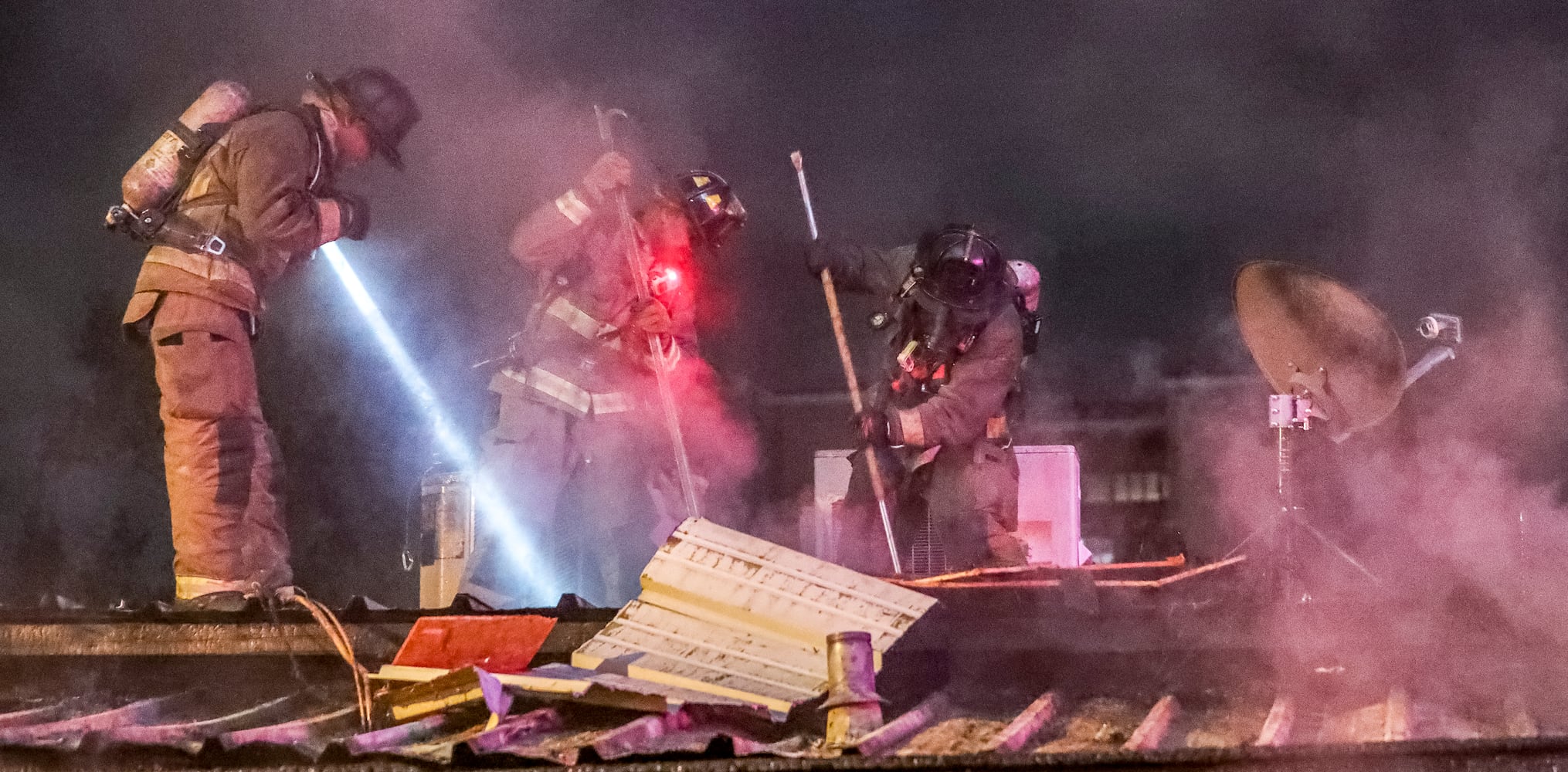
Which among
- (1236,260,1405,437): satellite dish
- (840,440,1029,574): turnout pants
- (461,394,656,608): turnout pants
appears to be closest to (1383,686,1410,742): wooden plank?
(1236,260,1405,437): satellite dish

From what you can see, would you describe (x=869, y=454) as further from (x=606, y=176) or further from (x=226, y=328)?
(x=226, y=328)

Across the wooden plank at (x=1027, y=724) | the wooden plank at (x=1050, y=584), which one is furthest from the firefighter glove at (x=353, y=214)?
the wooden plank at (x=1027, y=724)

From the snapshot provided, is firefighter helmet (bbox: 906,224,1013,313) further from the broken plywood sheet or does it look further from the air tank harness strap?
the air tank harness strap

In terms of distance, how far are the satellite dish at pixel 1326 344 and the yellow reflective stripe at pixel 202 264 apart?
12.3 feet

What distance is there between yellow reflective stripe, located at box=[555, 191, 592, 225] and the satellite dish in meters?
2.79

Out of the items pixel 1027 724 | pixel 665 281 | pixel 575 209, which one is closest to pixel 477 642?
pixel 1027 724

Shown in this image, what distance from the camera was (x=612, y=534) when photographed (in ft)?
19.0

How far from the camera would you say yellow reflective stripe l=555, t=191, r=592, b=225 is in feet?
18.6

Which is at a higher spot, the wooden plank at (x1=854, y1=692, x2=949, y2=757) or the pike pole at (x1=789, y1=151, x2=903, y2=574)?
the pike pole at (x1=789, y1=151, x2=903, y2=574)

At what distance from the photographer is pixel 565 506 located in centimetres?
590

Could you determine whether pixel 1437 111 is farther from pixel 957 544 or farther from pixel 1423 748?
pixel 1423 748

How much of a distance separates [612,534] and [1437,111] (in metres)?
4.75

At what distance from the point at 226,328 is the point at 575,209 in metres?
1.72

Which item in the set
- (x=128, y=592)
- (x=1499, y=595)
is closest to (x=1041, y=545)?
(x=1499, y=595)
